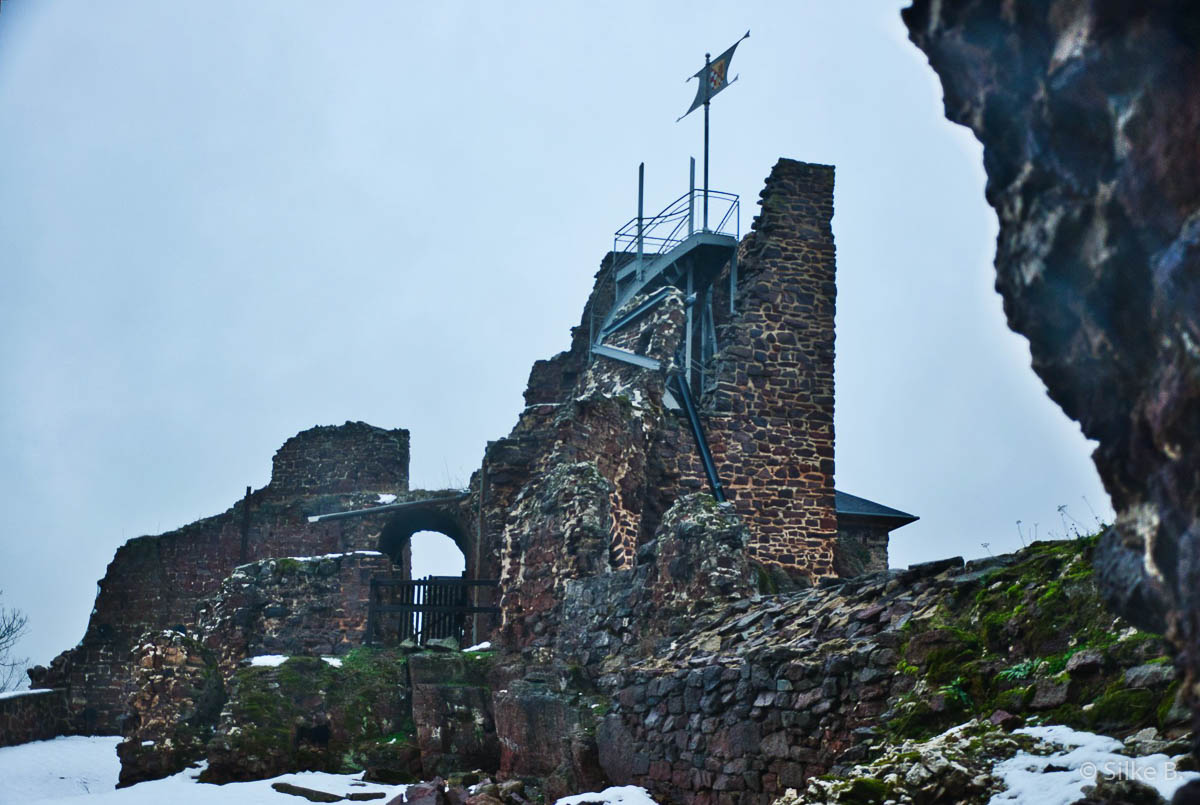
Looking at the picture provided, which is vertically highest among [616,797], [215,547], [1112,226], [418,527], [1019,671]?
[418,527]

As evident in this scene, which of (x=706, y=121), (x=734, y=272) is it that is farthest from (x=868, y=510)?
(x=706, y=121)

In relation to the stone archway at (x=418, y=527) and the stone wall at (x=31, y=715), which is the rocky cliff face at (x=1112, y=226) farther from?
the stone wall at (x=31, y=715)

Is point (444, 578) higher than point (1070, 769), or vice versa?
point (444, 578)

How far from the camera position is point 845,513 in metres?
23.4

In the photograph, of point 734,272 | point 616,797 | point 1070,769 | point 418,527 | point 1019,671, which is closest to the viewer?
point 1070,769

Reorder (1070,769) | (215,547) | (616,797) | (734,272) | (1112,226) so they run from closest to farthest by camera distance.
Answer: (1112,226) → (1070,769) → (616,797) → (734,272) → (215,547)

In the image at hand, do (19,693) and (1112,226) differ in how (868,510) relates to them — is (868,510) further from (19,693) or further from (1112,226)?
(1112,226)

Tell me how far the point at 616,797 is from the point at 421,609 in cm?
774

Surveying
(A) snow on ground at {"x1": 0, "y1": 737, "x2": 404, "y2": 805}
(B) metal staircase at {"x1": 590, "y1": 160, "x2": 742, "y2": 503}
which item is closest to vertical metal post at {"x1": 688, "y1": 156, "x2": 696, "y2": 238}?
(B) metal staircase at {"x1": 590, "y1": 160, "x2": 742, "y2": 503}

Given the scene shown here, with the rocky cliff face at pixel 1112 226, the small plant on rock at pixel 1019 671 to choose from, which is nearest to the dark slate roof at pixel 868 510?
the small plant on rock at pixel 1019 671

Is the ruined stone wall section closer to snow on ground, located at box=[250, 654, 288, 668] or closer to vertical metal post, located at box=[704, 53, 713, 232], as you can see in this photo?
vertical metal post, located at box=[704, 53, 713, 232]

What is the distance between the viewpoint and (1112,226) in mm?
2553

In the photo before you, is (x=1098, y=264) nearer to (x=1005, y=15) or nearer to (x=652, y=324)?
(x=1005, y=15)

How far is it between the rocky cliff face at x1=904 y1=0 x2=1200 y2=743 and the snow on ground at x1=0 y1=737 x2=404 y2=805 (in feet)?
34.0
